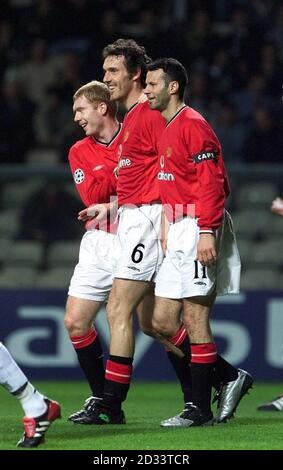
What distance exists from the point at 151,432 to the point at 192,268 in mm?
926

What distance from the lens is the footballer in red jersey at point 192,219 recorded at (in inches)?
259

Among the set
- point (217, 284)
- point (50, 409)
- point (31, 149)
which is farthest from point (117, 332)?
point (31, 149)

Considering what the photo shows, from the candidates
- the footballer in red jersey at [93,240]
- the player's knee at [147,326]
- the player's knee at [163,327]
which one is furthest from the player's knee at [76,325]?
the player's knee at [163,327]

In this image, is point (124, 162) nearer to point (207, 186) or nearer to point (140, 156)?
point (140, 156)

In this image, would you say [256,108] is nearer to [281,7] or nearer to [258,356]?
[281,7]

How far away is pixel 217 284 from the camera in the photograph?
696cm

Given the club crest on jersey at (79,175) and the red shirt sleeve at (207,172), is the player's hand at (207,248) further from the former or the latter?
the club crest on jersey at (79,175)

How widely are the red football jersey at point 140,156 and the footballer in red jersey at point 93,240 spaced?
388 mm

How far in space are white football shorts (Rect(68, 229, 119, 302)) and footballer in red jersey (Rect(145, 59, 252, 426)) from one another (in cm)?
44

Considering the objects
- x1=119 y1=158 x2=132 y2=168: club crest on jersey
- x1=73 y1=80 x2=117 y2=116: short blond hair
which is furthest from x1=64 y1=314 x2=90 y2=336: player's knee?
x1=73 y1=80 x2=117 y2=116: short blond hair

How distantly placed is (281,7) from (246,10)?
39 cm

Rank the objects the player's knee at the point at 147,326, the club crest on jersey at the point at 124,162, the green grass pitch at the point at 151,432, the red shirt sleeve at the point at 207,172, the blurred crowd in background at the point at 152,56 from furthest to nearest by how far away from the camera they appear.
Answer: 1. the blurred crowd in background at the point at 152,56
2. the player's knee at the point at 147,326
3. the club crest on jersey at the point at 124,162
4. the red shirt sleeve at the point at 207,172
5. the green grass pitch at the point at 151,432

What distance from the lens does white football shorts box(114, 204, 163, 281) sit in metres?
6.88

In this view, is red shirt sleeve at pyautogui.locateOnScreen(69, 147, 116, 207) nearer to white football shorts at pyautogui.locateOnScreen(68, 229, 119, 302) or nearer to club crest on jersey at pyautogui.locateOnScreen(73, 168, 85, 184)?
club crest on jersey at pyautogui.locateOnScreen(73, 168, 85, 184)
